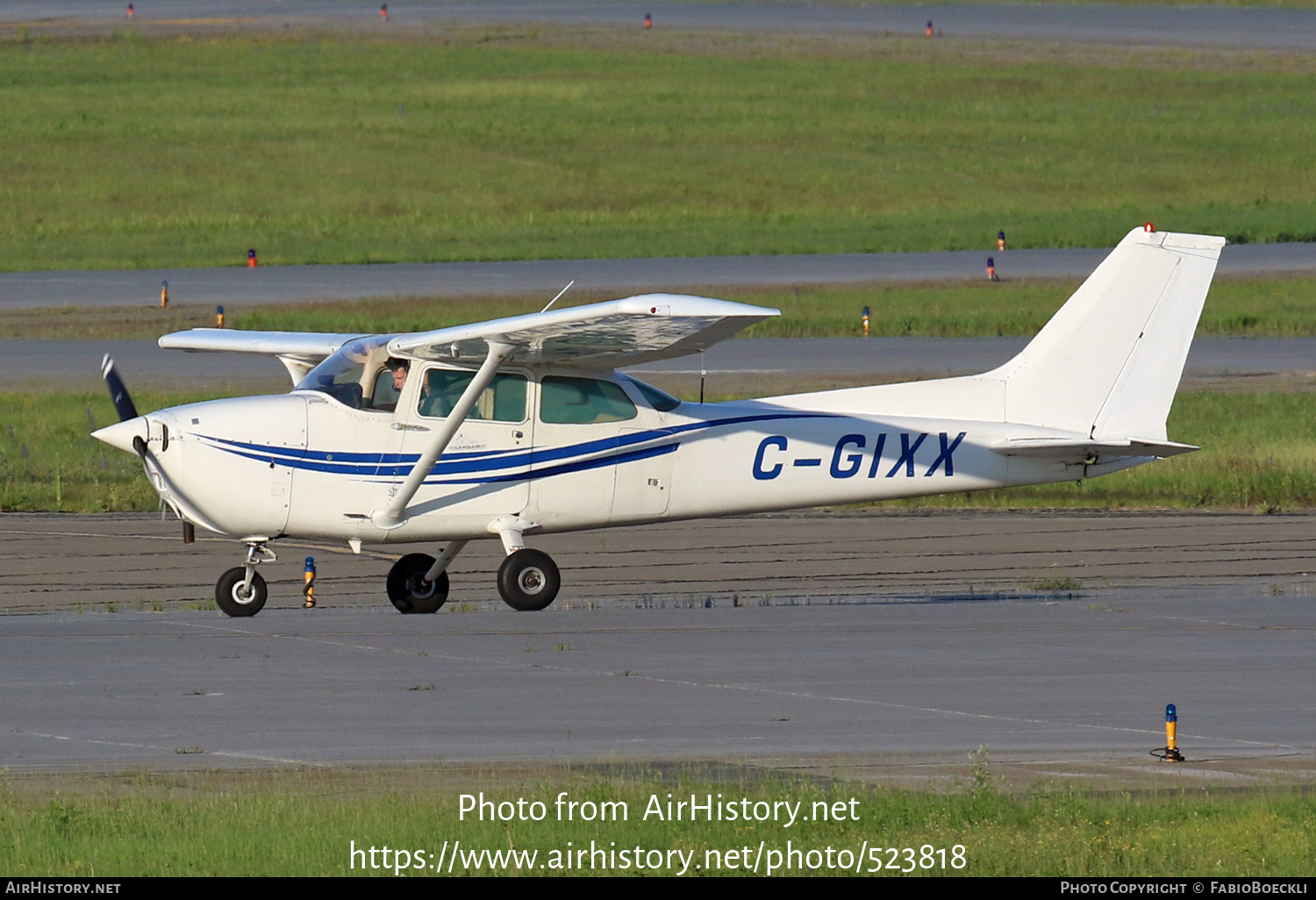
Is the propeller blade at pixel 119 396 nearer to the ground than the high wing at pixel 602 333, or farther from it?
nearer to the ground

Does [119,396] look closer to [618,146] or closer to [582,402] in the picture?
[582,402]

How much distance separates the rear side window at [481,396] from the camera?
14.6 meters

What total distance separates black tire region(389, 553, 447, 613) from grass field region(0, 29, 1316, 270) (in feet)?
78.7

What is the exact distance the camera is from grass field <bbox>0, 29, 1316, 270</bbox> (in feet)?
139

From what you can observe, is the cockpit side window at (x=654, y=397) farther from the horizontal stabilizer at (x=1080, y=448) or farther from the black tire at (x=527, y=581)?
the horizontal stabilizer at (x=1080, y=448)

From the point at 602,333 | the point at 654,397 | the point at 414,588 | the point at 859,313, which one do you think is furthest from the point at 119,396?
the point at 859,313

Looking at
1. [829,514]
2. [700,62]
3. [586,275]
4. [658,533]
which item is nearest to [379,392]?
[658,533]

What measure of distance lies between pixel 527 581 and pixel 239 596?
2177mm

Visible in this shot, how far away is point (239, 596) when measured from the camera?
47.7 feet

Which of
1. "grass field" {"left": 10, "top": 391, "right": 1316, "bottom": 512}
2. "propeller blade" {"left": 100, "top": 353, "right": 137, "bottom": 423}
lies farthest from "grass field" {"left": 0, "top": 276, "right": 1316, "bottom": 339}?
"propeller blade" {"left": 100, "top": 353, "right": 137, "bottom": 423}

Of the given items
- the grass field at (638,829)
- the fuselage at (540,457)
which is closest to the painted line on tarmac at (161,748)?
the grass field at (638,829)

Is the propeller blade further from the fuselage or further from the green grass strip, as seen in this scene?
the green grass strip

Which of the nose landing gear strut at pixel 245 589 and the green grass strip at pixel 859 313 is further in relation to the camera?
the green grass strip at pixel 859 313

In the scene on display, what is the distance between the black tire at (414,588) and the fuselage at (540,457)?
558 millimetres
